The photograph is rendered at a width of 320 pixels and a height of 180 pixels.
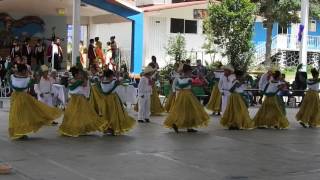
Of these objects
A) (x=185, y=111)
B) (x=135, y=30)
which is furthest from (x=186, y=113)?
(x=135, y=30)

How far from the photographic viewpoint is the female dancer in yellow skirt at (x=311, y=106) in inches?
634

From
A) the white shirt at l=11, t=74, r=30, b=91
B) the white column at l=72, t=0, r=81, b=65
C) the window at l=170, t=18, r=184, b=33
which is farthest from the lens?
the window at l=170, t=18, r=184, b=33

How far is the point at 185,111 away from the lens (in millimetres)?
14219

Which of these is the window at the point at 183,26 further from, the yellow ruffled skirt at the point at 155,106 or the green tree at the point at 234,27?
the yellow ruffled skirt at the point at 155,106

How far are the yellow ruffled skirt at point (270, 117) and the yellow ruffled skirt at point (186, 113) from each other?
85.2 inches

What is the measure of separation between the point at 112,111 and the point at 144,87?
10.6 ft

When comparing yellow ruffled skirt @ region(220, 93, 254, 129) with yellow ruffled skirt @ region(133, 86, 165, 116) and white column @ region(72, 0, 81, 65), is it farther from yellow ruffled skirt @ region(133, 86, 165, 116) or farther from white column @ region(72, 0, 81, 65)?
white column @ region(72, 0, 81, 65)

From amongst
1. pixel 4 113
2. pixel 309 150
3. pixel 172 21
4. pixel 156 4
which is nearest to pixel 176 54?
pixel 172 21

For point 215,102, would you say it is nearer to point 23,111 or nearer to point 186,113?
point 186,113

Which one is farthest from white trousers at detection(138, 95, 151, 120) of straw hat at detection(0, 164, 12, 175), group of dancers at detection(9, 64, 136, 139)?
straw hat at detection(0, 164, 12, 175)

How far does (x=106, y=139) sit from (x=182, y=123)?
216 cm

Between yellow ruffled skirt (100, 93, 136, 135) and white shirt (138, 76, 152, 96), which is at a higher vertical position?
white shirt (138, 76, 152, 96)

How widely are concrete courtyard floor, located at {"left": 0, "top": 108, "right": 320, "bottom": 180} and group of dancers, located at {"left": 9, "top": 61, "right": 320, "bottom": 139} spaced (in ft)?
1.02

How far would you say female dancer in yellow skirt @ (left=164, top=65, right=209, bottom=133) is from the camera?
46.6 feet
